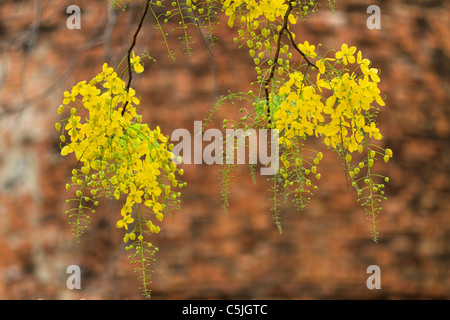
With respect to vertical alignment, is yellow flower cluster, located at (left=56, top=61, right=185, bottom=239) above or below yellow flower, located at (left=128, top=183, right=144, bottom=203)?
above

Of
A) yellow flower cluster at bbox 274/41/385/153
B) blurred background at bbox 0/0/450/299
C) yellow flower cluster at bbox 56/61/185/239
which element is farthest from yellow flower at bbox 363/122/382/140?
blurred background at bbox 0/0/450/299

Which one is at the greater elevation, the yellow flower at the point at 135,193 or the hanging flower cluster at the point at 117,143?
the hanging flower cluster at the point at 117,143

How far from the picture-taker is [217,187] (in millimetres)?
2721

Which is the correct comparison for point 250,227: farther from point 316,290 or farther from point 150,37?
point 150,37

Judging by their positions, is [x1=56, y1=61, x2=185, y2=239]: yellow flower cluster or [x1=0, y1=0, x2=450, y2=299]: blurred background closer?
[x1=56, y1=61, x2=185, y2=239]: yellow flower cluster

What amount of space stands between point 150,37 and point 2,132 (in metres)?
0.74

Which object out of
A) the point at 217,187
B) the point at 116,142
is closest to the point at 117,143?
the point at 116,142

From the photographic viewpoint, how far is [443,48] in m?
3.07

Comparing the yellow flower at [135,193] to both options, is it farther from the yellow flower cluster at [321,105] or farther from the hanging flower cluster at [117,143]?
the yellow flower cluster at [321,105]

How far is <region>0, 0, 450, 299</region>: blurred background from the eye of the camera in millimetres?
2699

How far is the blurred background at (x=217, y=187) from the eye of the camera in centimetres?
270

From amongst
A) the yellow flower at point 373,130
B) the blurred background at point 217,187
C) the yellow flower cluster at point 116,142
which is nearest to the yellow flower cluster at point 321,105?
the yellow flower at point 373,130

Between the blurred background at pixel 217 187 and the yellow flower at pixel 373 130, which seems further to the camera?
the blurred background at pixel 217 187

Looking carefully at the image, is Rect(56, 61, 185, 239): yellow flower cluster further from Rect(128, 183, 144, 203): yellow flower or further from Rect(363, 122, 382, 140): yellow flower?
Rect(363, 122, 382, 140): yellow flower
